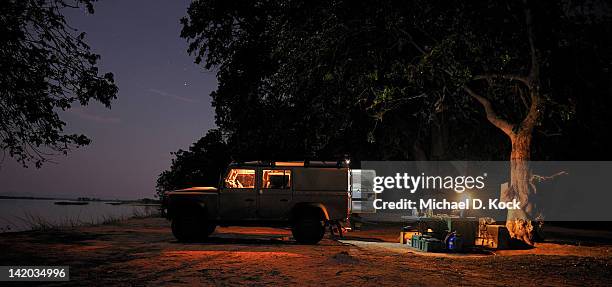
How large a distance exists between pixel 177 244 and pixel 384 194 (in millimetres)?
36762

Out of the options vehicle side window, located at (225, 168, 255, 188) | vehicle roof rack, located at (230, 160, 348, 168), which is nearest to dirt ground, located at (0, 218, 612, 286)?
vehicle side window, located at (225, 168, 255, 188)

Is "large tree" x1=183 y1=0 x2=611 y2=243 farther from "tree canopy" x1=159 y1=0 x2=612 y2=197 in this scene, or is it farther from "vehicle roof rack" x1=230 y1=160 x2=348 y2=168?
"vehicle roof rack" x1=230 y1=160 x2=348 y2=168

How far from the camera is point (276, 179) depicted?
17094mm

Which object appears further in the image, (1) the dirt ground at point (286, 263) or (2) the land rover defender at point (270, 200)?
(2) the land rover defender at point (270, 200)

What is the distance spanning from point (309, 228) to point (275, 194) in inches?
52.7

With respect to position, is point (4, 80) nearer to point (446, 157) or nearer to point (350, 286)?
point (350, 286)

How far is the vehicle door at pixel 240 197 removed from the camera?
16984 millimetres

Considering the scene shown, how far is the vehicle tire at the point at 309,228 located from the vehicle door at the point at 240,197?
1.30 metres

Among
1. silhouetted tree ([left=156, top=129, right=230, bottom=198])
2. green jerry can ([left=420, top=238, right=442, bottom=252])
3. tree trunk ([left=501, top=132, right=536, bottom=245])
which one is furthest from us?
silhouetted tree ([left=156, top=129, right=230, bottom=198])

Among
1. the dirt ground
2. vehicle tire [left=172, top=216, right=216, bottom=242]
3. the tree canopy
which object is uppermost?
the tree canopy

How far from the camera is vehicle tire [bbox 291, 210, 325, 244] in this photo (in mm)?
16859

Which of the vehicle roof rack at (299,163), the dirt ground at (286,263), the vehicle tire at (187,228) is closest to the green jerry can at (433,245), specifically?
the dirt ground at (286,263)

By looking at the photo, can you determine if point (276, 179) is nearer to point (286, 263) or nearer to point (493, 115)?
point (286, 263)

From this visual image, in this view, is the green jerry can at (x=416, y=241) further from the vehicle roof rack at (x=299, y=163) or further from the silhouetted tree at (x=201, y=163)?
the silhouetted tree at (x=201, y=163)
